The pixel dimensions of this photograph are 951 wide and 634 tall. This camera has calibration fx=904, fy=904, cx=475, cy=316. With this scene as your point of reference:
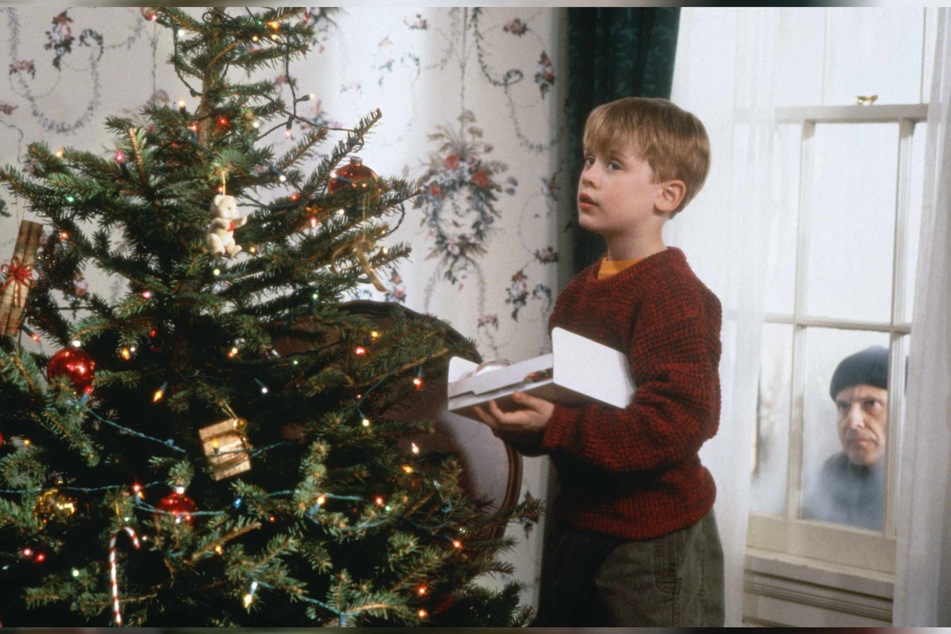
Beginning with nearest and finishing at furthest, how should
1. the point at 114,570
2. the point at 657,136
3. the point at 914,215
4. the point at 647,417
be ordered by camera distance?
1. the point at 114,570
2. the point at 647,417
3. the point at 657,136
4. the point at 914,215

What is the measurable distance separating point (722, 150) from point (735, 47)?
191mm

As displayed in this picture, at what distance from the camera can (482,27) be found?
6.55 ft

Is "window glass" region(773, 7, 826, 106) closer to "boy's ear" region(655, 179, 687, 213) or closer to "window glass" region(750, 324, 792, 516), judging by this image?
"window glass" region(750, 324, 792, 516)

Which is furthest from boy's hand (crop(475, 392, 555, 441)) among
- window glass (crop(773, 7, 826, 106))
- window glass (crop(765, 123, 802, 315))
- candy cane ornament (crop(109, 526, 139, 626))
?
window glass (crop(773, 7, 826, 106))

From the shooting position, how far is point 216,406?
101 centimetres

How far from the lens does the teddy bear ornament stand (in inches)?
39.0

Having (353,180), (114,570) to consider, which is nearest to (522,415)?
(353,180)

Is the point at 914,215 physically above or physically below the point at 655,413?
above

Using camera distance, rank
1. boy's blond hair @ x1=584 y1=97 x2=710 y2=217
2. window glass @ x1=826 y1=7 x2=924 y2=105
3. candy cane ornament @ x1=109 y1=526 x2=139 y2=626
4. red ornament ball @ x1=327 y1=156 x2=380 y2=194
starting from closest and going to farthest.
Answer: candy cane ornament @ x1=109 y1=526 x2=139 y2=626, red ornament ball @ x1=327 y1=156 x2=380 y2=194, boy's blond hair @ x1=584 y1=97 x2=710 y2=217, window glass @ x1=826 y1=7 x2=924 y2=105

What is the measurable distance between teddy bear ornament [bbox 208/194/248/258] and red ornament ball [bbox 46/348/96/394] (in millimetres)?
177

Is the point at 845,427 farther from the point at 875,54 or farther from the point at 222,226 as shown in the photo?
the point at 222,226

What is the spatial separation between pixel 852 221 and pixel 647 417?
2.61 feet

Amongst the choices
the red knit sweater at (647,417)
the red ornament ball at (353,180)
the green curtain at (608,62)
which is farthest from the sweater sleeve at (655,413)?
the green curtain at (608,62)

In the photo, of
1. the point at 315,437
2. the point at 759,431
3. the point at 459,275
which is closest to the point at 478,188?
the point at 459,275
